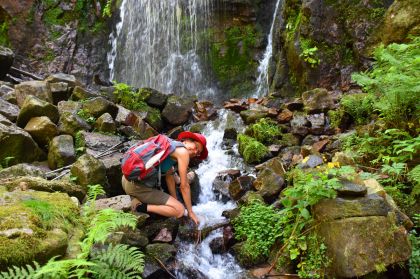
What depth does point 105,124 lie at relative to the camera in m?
8.38

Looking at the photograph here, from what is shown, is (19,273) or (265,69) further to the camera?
(265,69)

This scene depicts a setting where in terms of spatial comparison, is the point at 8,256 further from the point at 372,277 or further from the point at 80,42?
the point at 80,42

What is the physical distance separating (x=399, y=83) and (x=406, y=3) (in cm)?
442

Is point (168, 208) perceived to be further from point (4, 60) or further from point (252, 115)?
point (4, 60)

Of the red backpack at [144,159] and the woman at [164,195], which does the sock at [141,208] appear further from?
the red backpack at [144,159]

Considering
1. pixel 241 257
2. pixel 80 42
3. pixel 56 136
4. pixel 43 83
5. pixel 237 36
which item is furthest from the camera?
pixel 80 42

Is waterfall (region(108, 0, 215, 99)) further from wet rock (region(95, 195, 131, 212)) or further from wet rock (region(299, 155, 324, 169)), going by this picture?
wet rock (region(95, 195, 131, 212))

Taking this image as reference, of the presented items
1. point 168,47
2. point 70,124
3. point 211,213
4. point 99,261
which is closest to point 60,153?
point 70,124

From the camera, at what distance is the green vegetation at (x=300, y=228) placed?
404cm

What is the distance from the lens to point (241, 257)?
486 centimetres

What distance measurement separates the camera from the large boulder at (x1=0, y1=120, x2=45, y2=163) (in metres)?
6.48

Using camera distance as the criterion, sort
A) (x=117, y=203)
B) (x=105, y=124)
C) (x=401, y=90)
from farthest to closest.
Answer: (x=105, y=124) → (x=401, y=90) → (x=117, y=203)

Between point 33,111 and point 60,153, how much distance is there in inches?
55.9

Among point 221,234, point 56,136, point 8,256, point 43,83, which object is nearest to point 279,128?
point 221,234
